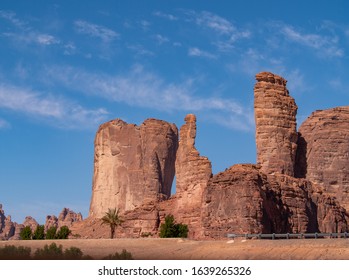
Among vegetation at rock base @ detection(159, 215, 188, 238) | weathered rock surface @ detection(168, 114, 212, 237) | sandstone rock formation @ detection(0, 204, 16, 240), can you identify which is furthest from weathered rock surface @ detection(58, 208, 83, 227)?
vegetation at rock base @ detection(159, 215, 188, 238)

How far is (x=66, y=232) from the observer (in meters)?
82.2

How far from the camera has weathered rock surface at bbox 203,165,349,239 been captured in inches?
2413

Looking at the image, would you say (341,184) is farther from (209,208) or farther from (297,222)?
(209,208)

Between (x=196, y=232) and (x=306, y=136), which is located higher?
(x=306, y=136)

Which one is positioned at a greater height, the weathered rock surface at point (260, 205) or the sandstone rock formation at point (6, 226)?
the sandstone rock formation at point (6, 226)

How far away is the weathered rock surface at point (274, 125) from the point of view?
7556cm

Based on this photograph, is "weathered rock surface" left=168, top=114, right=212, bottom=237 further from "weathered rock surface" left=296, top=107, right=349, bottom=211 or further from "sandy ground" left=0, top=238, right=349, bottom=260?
"weathered rock surface" left=296, top=107, right=349, bottom=211

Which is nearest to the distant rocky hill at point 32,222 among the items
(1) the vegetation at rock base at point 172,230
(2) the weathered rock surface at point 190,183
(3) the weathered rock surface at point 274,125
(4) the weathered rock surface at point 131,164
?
(4) the weathered rock surface at point 131,164

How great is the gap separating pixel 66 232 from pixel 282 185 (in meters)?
26.5

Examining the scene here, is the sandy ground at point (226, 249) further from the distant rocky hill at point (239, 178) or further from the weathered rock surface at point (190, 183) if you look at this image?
the weathered rock surface at point (190, 183)

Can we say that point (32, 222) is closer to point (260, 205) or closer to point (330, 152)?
point (330, 152)

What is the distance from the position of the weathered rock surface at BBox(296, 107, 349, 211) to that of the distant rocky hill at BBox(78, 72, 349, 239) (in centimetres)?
15

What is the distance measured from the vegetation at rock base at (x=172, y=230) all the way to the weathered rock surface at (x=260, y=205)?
451cm
